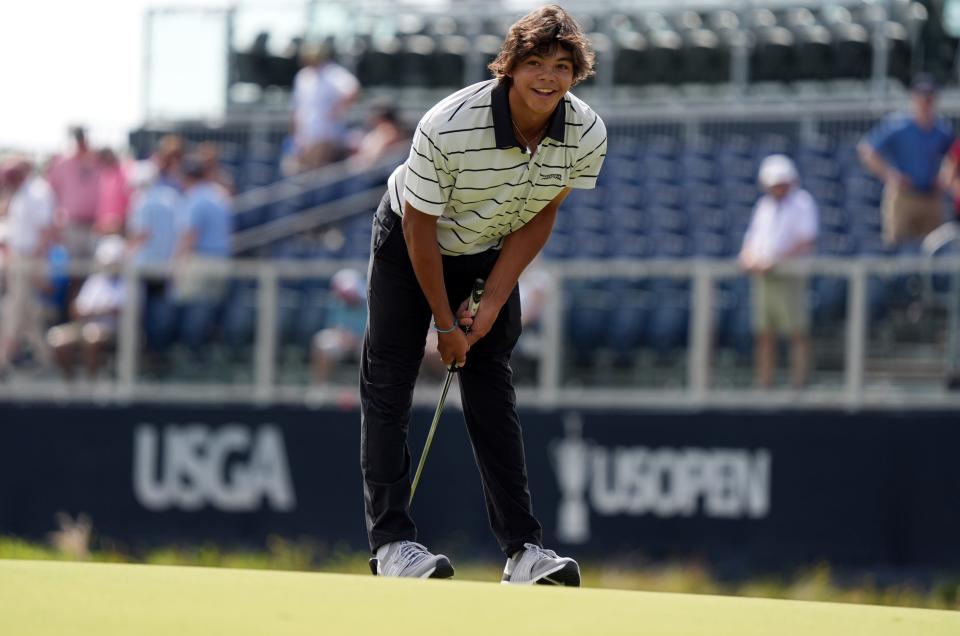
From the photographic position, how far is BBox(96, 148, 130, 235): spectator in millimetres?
13617

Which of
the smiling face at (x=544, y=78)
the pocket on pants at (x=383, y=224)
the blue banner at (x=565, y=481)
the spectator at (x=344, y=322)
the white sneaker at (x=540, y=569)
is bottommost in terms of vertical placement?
the blue banner at (x=565, y=481)

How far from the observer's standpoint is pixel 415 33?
17.6 m

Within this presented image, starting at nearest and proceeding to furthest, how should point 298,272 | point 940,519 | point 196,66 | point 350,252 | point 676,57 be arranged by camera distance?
point 940,519 < point 298,272 < point 350,252 < point 676,57 < point 196,66

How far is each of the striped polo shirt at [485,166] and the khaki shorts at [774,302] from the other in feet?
15.2

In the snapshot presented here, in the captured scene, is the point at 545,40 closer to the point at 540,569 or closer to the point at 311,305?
the point at 540,569

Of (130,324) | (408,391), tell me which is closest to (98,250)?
(130,324)

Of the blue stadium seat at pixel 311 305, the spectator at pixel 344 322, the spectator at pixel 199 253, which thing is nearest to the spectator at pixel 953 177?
the spectator at pixel 344 322

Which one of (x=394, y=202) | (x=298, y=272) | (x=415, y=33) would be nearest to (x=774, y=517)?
(x=298, y=272)

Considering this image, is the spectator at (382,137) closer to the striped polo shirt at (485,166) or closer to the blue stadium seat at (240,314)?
the blue stadium seat at (240,314)

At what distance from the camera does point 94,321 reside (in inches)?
461

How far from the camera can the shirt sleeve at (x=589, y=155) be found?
5680mm

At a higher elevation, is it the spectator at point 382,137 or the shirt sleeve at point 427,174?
the spectator at point 382,137

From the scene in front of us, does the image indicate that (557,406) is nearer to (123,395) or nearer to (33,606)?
(123,395)

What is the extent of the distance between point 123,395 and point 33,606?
7818 mm
